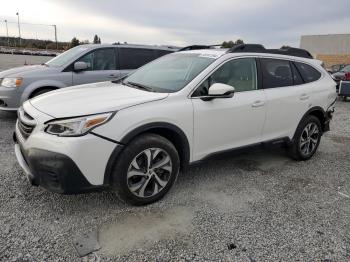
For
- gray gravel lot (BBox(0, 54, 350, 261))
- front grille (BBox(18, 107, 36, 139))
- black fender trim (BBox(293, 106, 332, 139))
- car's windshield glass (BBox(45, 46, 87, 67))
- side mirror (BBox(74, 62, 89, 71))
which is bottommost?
gray gravel lot (BBox(0, 54, 350, 261))

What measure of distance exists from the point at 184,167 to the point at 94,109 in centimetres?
123

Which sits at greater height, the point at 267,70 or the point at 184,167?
the point at 267,70

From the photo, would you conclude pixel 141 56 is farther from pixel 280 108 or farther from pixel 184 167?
pixel 184 167

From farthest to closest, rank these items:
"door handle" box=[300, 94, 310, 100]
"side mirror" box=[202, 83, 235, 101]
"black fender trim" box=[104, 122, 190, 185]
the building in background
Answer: the building in background → "door handle" box=[300, 94, 310, 100] → "side mirror" box=[202, 83, 235, 101] → "black fender trim" box=[104, 122, 190, 185]

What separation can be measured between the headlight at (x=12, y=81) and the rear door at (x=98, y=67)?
103 centimetres

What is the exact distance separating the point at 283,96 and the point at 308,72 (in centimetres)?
89

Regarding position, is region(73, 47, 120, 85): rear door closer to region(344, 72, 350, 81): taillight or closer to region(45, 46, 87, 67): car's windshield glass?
region(45, 46, 87, 67): car's windshield glass

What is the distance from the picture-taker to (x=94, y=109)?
3049 millimetres

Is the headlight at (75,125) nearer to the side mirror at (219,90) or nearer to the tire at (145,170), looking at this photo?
the tire at (145,170)

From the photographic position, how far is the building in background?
3697 cm

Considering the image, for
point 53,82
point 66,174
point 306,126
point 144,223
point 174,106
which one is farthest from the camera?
point 53,82

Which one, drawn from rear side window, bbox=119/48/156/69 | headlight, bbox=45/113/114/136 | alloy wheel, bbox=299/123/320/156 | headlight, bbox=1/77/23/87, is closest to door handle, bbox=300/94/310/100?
alloy wheel, bbox=299/123/320/156

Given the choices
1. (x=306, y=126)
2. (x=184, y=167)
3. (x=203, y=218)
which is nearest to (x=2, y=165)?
(x=184, y=167)

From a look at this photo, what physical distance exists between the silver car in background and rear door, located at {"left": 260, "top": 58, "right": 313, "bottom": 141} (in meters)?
3.74
